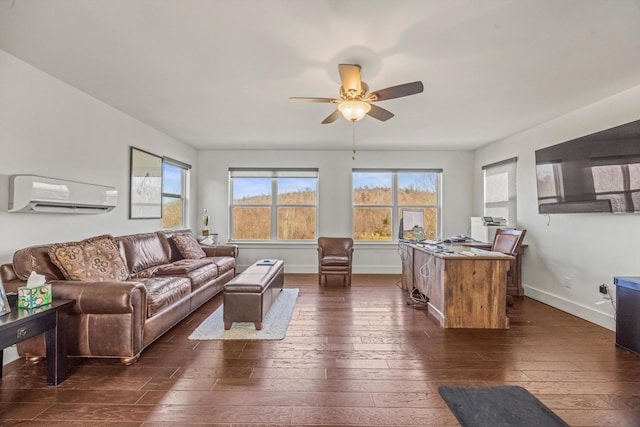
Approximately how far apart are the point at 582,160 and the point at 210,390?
4.50 m

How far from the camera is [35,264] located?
8.35ft

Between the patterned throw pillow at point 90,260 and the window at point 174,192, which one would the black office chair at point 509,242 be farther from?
the window at point 174,192

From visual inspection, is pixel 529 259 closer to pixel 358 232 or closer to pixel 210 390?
pixel 358 232

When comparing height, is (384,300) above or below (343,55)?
below

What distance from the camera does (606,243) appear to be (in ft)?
11.2

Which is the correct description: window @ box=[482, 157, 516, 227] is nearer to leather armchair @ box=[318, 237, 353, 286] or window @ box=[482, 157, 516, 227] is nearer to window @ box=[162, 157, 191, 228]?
leather armchair @ box=[318, 237, 353, 286]

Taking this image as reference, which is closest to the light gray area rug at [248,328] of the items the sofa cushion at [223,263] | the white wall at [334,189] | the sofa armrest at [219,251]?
the sofa cushion at [223,263]

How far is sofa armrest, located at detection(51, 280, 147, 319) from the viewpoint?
2.41 m

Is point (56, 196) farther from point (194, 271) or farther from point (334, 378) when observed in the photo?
point (334, 378)

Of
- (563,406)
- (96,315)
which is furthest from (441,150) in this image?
(96,315)

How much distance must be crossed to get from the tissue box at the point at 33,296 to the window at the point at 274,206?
420 centimetres

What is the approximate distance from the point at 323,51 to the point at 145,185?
138 inches

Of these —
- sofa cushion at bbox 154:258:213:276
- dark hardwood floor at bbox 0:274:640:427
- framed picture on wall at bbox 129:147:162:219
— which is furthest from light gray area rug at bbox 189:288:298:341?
framed picture on wall at bbox 129:147:162:219

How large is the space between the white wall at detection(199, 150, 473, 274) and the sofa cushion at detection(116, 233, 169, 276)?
6.59 feet
